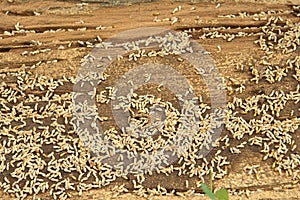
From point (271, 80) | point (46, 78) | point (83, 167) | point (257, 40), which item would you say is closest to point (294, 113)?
point (271, 80)

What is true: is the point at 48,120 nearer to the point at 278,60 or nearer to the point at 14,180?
the point at 14,180

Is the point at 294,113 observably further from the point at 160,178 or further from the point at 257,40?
the point at 160,178

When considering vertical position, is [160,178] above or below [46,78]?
below

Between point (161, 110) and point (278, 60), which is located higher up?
point (278, 60)

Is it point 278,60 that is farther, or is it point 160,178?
point 278,60

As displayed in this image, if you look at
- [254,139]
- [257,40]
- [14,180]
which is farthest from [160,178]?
[257,40]

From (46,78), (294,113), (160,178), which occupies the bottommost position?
(160,178)
